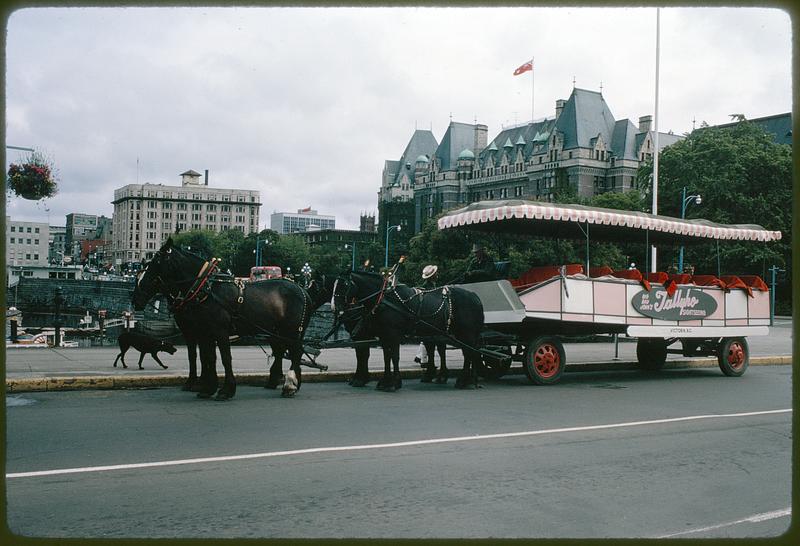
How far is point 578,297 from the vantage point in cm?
1450

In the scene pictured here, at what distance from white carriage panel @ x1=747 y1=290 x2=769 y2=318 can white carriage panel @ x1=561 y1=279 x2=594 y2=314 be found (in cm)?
524

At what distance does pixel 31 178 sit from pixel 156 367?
5418 mm

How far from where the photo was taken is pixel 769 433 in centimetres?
935

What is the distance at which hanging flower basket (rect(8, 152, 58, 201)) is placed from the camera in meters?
Answer: 10.2

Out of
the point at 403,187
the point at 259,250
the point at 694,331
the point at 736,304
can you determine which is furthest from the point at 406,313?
the point at 403,187

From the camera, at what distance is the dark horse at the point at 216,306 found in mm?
11062

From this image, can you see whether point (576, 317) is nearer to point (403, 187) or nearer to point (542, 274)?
point (542, 274)

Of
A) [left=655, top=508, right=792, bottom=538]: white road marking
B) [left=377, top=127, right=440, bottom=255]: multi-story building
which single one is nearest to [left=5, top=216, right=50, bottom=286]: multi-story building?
[left=377, top=127, right=440, bottom=255]: multi-story building

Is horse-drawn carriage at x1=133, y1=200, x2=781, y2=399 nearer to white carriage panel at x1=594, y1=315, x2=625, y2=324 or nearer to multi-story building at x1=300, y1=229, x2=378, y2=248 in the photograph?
white carriage panel at x1=594, y1=315, x2=625, y2=324

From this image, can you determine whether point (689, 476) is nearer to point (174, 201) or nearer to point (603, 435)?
point (603, 435)

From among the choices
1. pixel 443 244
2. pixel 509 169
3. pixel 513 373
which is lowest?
pixel 513 373

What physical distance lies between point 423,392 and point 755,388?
22.2ft

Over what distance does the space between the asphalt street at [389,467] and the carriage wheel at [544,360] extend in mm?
2338

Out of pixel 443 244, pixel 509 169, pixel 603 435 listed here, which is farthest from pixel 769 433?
pixel 509 169
